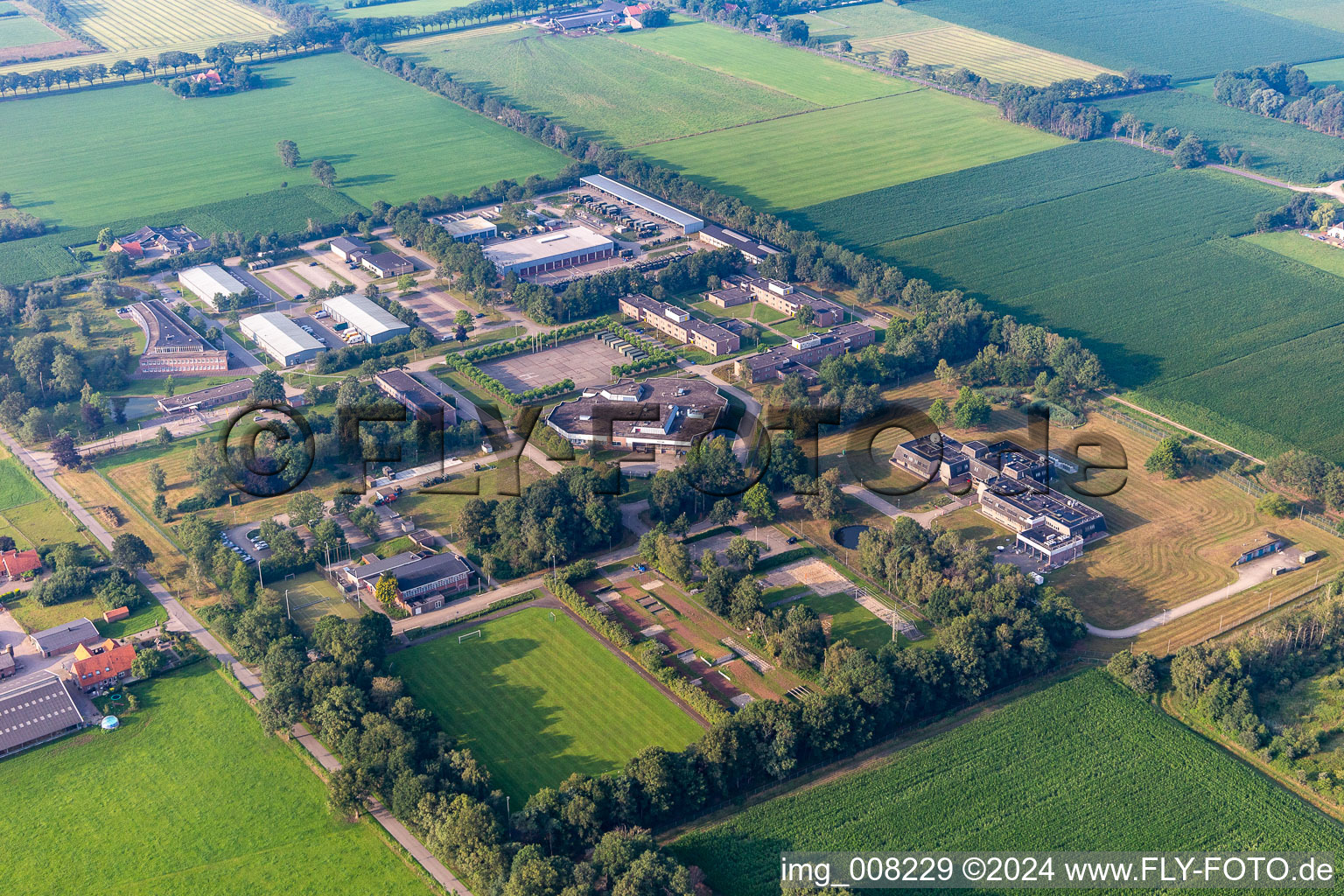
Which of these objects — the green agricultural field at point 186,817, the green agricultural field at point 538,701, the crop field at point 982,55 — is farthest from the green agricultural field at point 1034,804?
the crop field at point 982,55

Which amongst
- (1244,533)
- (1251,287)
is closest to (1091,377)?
(1244,533)

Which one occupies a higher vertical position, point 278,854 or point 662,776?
point 662,776

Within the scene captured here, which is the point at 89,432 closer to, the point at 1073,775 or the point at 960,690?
the point at 960,690

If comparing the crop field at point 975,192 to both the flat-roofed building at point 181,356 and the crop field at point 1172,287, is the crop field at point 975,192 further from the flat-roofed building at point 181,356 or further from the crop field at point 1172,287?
the flat-roofed building at point 181,356

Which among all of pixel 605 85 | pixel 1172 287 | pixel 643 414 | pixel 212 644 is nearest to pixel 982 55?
pixel 605 85

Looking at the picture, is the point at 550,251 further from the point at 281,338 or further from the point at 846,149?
the point at 846,149

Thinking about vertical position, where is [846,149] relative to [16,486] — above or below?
above
